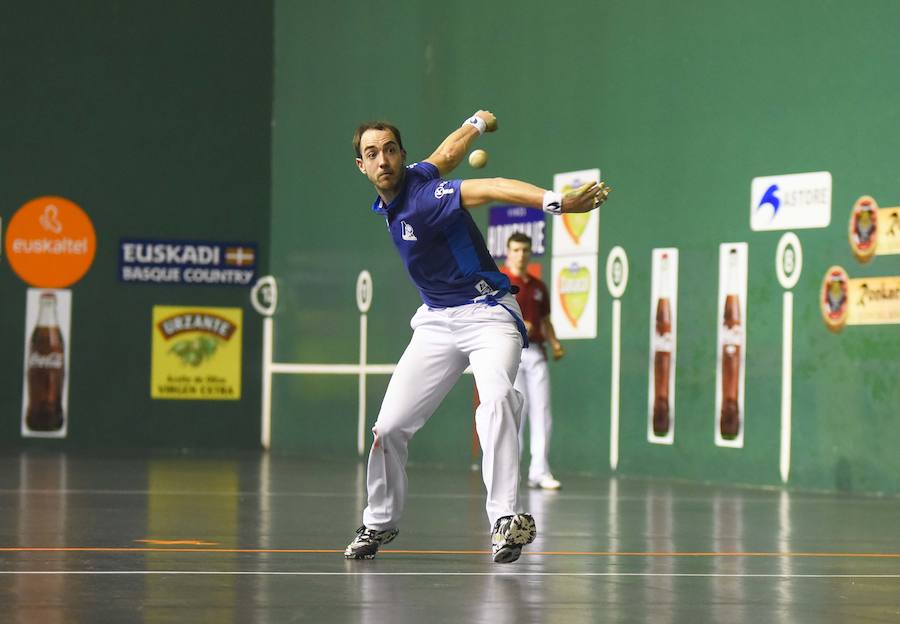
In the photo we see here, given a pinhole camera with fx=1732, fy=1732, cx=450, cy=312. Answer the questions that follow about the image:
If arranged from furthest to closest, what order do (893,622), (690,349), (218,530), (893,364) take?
(690,349), (893,364), (218,530), (893,622)

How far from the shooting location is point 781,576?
6.05 meters

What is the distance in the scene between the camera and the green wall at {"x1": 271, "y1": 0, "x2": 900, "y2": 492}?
11281 mm

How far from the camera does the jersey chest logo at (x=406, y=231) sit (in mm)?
6254

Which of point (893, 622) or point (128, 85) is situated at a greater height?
point (128, 85)

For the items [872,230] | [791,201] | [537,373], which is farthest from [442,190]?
[791,201]

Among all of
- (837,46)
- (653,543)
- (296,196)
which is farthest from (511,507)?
(296,196)

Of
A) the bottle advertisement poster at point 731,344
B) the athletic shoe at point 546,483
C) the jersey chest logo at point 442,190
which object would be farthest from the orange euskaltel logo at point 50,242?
the jersey chest logo at point 442,190

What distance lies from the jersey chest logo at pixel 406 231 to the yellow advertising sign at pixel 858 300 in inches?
216

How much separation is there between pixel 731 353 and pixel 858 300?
125 cm

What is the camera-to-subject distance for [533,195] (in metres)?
5.75

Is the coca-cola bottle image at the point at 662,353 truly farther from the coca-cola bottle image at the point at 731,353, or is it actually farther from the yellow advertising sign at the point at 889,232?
the yellow advertising sign at the point at 889,232

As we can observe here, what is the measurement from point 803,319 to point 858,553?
480cm

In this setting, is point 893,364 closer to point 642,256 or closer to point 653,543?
point 642,256

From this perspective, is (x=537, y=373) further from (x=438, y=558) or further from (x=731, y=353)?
(x=438, y=558)
